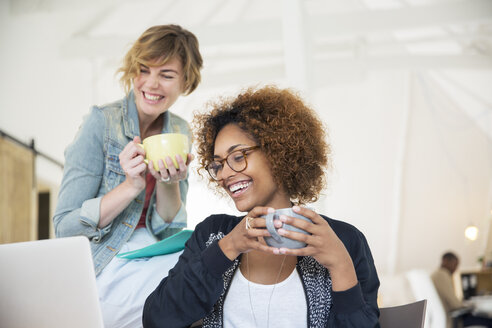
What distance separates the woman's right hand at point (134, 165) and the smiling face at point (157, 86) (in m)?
0.25

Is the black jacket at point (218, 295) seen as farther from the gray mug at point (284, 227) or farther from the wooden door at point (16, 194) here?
the wooden door at point (16, 194)

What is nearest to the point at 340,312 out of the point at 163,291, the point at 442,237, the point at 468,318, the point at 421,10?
the point at 163,291

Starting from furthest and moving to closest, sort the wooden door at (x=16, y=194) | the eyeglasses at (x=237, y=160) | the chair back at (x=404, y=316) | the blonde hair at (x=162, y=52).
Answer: the wooden door at (x=16, y=194) → the blonde hair at (x=162, y=52) → the eyeglasses at (x=237, y=160) → the chair back at (x=404, y=316)

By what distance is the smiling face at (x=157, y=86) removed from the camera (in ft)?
5.84

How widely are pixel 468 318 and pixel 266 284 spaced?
4644mm

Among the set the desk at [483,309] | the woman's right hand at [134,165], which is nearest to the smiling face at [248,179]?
the woman's right hand at [134,165]

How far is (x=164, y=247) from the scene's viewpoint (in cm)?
152

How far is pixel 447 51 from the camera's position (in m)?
8.12

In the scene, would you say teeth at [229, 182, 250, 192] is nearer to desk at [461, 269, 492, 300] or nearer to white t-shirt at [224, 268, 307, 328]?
white t-shirt at [224, 268, 307, 328]

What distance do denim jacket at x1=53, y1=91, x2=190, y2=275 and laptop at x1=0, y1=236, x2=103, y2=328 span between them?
0.57 meters

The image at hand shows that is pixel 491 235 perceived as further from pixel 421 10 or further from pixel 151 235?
pixel 151 235

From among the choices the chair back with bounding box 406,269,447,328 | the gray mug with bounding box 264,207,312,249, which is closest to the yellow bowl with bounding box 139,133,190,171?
the gray mug with bounding box 264,207,312,249

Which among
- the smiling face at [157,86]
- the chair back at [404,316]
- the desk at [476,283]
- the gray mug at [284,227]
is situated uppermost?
the smiling face at [157,86]

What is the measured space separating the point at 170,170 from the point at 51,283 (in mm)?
633
